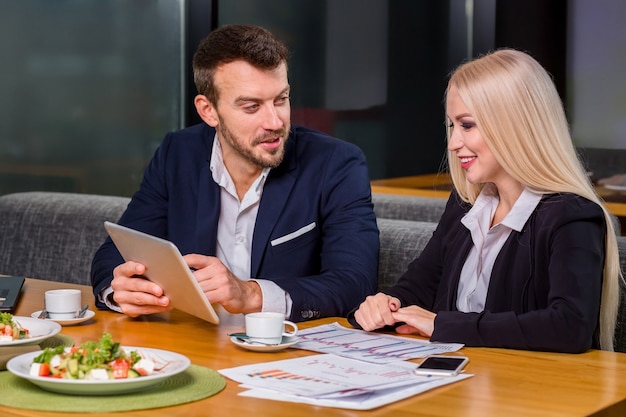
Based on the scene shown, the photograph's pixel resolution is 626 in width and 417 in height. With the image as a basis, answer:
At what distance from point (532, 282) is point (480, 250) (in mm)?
191

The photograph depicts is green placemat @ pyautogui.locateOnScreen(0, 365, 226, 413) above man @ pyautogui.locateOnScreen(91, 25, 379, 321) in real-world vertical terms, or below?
below

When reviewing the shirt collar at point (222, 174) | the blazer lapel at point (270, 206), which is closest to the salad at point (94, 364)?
the blazer lapel at point (270, 206)

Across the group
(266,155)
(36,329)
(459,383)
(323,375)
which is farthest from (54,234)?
(459,383)

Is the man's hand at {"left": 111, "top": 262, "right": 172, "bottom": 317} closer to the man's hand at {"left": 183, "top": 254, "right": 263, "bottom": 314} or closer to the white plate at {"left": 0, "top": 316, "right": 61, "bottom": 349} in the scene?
the man's hand at {"left": 183, "top": 254, "right": 263, "bottom": 314}

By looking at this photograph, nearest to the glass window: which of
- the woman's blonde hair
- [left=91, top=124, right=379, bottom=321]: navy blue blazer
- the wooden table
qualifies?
[left=91, top=124, right=379, bottom=321]: navy blue blazer

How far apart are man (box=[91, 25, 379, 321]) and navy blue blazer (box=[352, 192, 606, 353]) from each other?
0.69ft

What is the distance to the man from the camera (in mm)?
2611

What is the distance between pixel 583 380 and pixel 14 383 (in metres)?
0.88

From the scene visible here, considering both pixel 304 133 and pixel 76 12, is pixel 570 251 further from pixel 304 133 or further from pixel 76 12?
pixel 76 12

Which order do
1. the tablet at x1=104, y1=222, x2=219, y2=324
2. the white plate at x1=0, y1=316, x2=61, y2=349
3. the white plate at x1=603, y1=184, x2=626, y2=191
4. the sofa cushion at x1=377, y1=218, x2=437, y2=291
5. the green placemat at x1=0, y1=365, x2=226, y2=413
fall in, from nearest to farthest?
the green placemat at x1=0, y1=365, x2=226, y2=413
the white plate at x1=0, y1=316, x2=61, y2=349
the tablet at x1=104, y1=222, x2=219, y2=324
the sofa cushion at x1=377, y1=218, x2=437, y2=291
the white plate at x1=603, y1=184, x2=626, y2=191

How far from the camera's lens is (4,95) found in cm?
414

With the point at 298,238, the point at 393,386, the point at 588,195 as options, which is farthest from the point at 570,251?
the point at 298,238

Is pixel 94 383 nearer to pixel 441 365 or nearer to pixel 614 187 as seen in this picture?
pixel 441 365

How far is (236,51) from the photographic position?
267 cm
